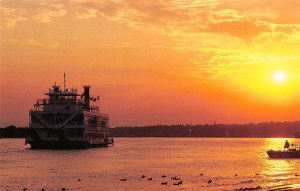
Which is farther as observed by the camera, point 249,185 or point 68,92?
point 68,92

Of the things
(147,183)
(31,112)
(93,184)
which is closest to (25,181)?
(93,184)

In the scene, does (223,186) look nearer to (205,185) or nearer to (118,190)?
(205,185)

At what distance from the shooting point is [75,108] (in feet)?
451

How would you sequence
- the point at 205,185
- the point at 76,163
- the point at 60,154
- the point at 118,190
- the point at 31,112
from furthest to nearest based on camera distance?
the point at 31,112
the point at 60,154
the point at 76,163
the point at 205,185
the point at 118,190

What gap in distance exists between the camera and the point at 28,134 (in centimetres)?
13725

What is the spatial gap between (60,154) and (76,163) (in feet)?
75.4

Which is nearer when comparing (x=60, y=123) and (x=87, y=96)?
(x=60, y=123)

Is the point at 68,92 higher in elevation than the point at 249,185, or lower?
higher

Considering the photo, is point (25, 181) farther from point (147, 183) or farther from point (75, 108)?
point (75, 108)

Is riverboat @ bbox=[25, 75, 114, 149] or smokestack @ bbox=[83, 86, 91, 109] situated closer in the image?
riverboat @ bbox=[25, 75, 114, 149]

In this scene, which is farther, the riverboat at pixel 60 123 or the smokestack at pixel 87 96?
the smokestack at pixel 87 96

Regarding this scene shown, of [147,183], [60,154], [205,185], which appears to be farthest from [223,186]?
[60,154]

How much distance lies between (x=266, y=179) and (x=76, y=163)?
138 feet

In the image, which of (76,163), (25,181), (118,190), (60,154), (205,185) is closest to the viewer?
(118,190)
